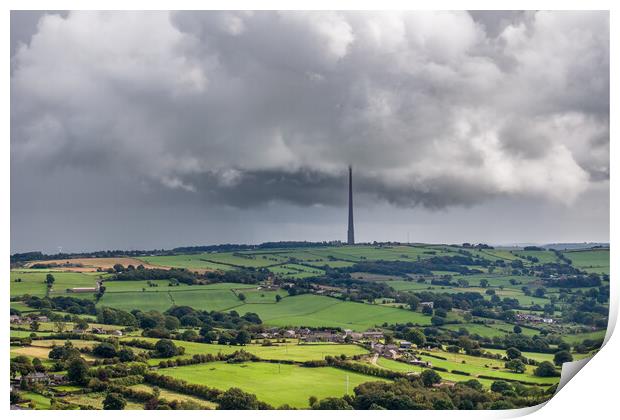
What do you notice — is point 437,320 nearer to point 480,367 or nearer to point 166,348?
point 480,367

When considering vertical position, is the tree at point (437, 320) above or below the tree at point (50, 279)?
below

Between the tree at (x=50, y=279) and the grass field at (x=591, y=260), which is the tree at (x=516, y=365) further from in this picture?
the tree at (x=50, y=279)

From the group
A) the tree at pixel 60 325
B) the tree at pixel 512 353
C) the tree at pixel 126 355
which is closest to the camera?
the tree at pixel 126 355

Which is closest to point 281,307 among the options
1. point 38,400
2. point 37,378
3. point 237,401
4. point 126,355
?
→ point 126,355

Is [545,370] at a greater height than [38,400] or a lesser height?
greater

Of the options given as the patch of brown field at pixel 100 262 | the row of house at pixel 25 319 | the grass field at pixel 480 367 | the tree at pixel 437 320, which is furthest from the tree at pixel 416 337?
the row of house at pixel 25 319

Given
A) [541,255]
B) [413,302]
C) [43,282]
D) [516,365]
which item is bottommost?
[516,365]

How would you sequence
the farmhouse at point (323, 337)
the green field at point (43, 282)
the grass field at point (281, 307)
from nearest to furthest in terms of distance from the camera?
the farmhouse at point (323, 337) → the green field at point (43, 282) → the grass field at point (281, 307)
